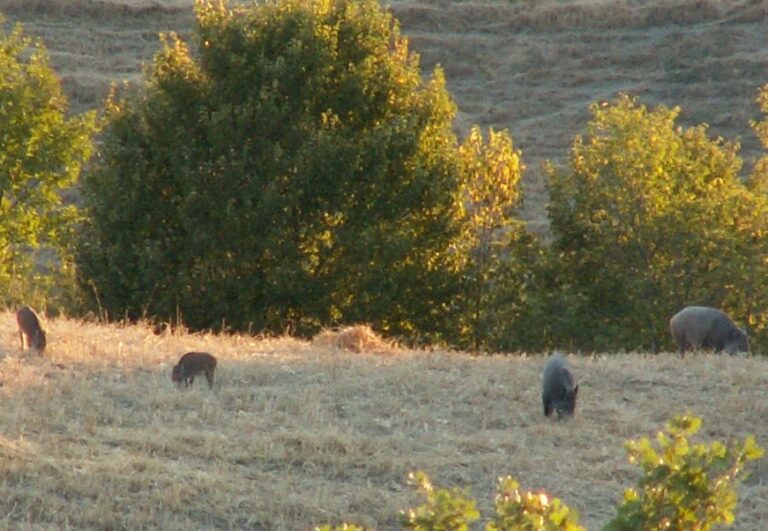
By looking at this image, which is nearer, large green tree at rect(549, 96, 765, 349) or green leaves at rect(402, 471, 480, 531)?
green leaves at rect(402, 471, 480, 531)

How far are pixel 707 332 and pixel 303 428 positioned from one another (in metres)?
7.48

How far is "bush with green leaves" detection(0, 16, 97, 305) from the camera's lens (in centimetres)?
2503

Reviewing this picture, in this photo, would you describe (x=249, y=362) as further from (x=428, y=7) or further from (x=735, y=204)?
(x=428, y=7)

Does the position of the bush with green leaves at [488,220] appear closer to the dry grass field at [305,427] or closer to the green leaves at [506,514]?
the dry grass field at [305,427]

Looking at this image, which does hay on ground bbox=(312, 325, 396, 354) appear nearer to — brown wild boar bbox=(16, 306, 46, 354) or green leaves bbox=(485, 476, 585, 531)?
brown wild boar bbox=(16, 306, 46, 354)

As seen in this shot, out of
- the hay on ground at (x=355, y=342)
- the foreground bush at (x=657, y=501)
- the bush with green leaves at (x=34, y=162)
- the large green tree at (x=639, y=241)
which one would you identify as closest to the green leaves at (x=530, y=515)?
the foreground bush at (x=657, y=501)

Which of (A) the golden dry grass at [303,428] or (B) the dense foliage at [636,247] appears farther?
(B) the dense foliage at [636,247]

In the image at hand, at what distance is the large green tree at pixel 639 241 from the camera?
80.2 feet

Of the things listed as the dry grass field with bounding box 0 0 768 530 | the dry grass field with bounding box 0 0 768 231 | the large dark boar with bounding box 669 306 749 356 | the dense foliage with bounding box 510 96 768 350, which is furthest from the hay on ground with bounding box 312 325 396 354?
the dry grass field with bounding box 0 0 768 231

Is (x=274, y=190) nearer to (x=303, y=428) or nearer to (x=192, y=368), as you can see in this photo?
(x=192, y=368)

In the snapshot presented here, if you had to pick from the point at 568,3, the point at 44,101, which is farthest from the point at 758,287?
the point at 568,3

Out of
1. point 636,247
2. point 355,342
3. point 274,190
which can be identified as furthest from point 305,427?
point 636,247

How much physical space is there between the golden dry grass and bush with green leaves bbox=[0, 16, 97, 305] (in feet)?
39.1

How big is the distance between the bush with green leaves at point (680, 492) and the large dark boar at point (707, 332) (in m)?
11.9
